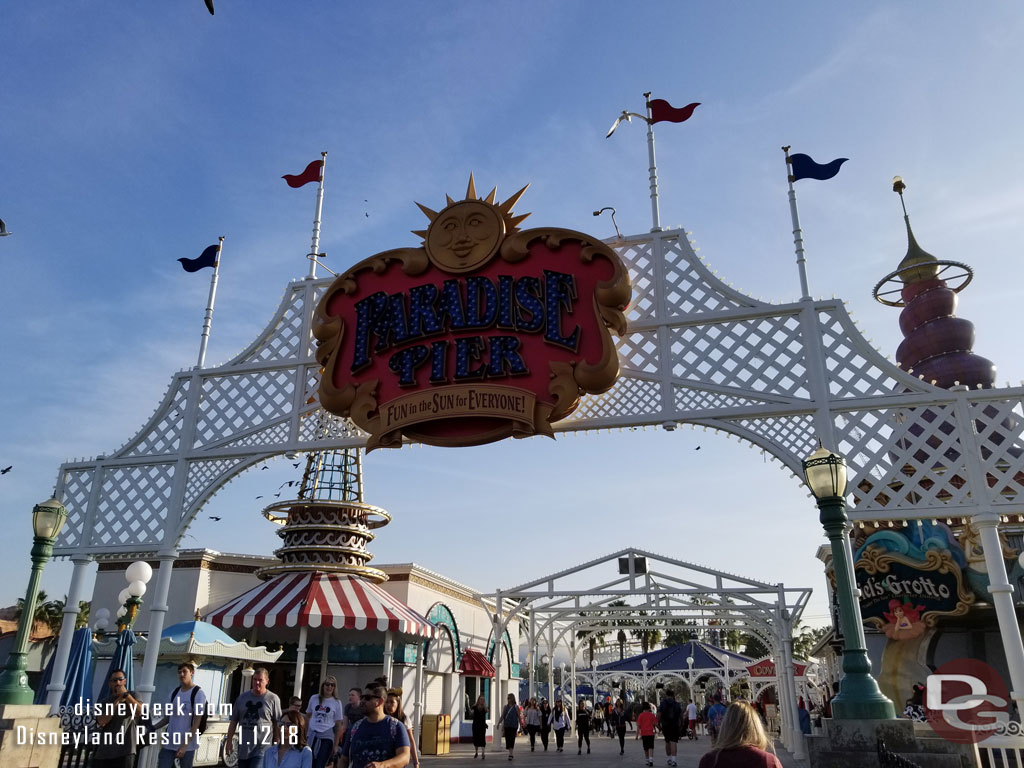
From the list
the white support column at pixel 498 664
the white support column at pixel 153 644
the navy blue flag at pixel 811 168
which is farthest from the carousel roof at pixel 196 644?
the navy blue flag at pixel 811 168

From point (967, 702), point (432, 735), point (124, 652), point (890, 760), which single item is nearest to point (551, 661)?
point (432, 735)

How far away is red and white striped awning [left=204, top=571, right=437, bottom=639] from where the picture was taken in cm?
1536

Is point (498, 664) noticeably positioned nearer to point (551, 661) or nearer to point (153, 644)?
point (551, 661)

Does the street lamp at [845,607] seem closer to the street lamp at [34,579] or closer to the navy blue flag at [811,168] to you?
the navy blue flag at [811,168]

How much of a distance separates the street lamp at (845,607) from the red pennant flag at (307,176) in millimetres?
9361

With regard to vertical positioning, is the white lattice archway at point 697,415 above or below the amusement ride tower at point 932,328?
below

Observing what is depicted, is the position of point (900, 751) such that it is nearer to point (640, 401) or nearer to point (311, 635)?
point (640, 401)

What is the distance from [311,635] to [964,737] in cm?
1523

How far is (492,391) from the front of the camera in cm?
942

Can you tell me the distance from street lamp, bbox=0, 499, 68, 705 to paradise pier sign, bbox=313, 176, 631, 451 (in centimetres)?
361

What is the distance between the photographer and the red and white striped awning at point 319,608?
15.4m

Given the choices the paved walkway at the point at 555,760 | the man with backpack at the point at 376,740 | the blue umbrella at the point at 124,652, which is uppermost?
the blue umbrella at the point at 124,652

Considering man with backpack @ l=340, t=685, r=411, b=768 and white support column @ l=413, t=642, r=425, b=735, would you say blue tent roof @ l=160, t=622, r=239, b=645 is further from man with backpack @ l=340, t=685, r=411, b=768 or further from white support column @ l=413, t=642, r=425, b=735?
man with backpack @ l=340, t=685, r=411, b=768

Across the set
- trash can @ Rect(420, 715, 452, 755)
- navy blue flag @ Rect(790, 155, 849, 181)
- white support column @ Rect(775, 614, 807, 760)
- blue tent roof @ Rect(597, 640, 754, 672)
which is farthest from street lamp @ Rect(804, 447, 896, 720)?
blue tent roof @ Rect(597, 640, 754, 672)
